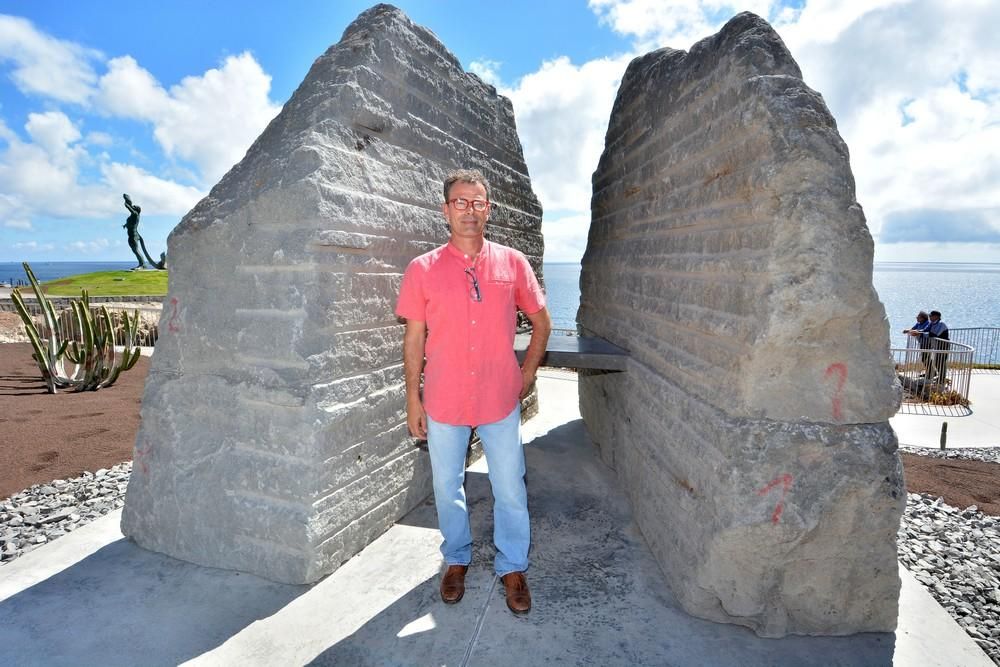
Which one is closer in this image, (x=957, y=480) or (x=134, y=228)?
(x=957, y=480)

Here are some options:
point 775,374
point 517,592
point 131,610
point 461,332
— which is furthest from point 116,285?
point 775,374

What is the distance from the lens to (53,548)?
11.3 ft

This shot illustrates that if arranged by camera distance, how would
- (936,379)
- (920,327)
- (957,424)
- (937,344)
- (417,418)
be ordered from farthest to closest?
(920,327) → (937,344) → (936,379) → (957,424) → (417,418)

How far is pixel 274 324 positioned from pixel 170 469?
3.88ft

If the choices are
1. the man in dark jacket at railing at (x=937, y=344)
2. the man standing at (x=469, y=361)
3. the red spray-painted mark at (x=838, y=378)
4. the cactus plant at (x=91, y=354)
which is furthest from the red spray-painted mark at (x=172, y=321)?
the man in dark jacket at railing at (x=937, y=344)

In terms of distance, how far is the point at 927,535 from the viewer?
4.25 metres

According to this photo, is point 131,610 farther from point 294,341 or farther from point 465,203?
point 465,203

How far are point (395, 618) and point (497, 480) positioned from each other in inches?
33.7

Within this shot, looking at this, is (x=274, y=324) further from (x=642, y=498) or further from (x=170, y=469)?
(x=642, y=498)

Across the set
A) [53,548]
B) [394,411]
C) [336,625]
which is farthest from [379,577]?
[53,548]

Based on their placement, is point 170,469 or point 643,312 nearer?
point 170,469

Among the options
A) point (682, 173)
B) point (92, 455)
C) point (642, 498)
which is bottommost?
point (92, 455)

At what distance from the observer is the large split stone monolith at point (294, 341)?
9.85 feet

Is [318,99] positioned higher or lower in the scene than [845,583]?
higher
